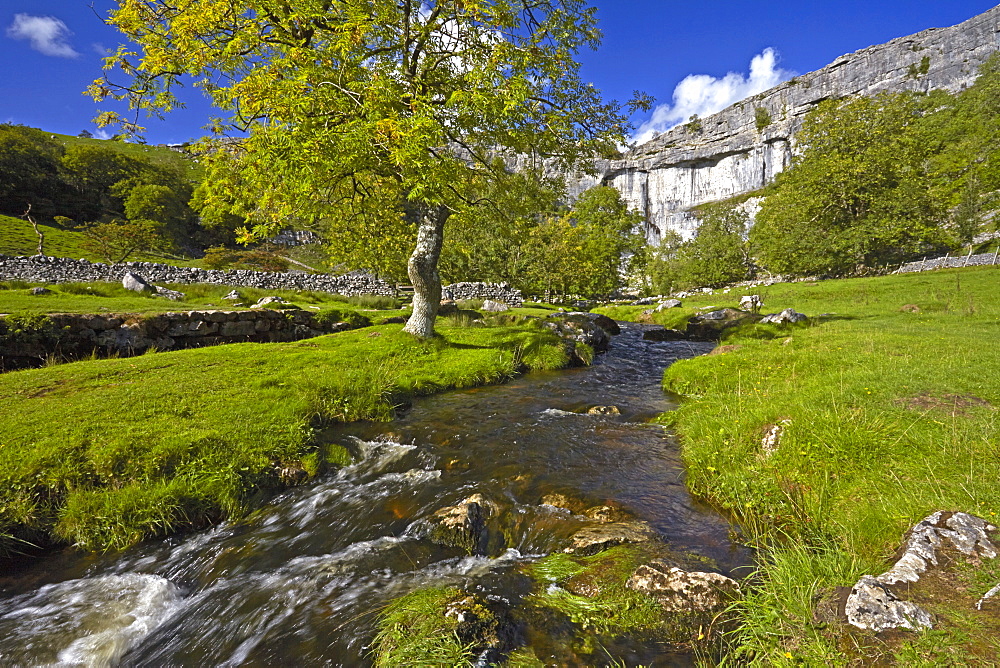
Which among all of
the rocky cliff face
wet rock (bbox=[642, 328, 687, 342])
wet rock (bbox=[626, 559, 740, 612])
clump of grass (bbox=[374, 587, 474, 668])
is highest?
the rocky cliff face

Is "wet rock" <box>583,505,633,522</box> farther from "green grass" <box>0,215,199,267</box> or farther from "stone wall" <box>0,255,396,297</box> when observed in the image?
"green grass" <box>0,215,199,267</box>

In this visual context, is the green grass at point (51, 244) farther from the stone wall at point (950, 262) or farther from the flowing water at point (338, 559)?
the stone wall at point (950, 262)

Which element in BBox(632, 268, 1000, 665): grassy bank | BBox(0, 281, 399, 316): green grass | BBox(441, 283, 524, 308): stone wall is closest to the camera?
BBox(632, 268, 1000, 665): grassy bank

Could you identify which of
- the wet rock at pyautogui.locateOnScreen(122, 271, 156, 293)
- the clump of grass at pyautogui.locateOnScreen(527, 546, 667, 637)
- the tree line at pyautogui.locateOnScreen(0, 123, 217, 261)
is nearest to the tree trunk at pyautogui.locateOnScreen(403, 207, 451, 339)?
the clump of grass at pyautogui.locateOnScreen(527, 546, 667, 637)

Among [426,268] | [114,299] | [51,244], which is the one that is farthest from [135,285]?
[51,244]

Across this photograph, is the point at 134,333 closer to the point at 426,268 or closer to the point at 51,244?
the point at 426,268

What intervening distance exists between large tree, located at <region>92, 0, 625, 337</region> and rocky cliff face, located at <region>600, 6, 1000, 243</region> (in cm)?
15390

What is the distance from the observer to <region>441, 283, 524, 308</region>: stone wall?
141ft

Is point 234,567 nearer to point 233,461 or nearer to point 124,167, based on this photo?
point 233,461

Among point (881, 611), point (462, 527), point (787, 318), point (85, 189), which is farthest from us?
point (85, 189)

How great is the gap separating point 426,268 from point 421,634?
39.9ft

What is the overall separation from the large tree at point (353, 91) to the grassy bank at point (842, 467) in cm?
788

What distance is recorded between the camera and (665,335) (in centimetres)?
2544

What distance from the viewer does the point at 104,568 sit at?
15.5 feet
